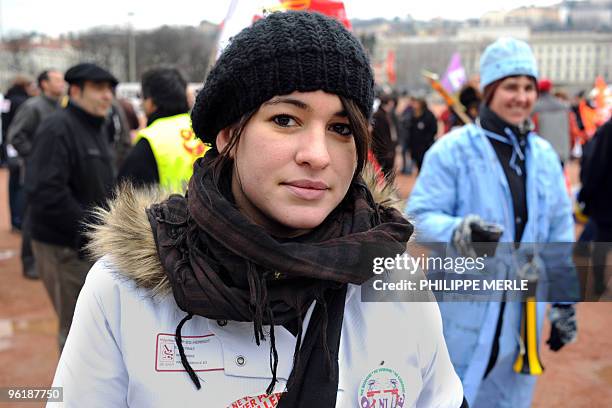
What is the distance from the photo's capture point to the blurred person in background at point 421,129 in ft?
38.2

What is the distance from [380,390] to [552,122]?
659 cm

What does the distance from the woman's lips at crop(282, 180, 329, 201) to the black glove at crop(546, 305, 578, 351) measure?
1858 millimetres

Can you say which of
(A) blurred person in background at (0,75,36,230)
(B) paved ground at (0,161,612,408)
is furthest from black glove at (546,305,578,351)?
(A) blurred person in background at (0,75,36,230)

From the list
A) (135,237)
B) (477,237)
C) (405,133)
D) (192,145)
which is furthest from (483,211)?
(405,133)

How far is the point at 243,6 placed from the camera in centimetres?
284

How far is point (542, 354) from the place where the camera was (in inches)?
179

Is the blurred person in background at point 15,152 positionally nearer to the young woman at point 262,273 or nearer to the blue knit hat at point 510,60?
the blue knit hat at point 510,60

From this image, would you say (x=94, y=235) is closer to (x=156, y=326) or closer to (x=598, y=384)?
(x=156, y=326)

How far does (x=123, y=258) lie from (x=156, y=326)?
163 millimetres

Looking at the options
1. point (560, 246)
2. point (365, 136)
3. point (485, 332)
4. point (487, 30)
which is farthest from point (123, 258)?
point (487, 30)

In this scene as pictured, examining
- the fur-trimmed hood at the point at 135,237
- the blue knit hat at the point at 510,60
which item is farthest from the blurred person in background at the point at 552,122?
the fur-trimmed hood at the point at 135,237

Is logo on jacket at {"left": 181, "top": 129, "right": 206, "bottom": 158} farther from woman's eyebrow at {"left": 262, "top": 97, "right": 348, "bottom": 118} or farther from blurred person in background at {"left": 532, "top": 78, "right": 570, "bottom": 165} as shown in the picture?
blurred person in background at {"left": 532, "top": 78, "right": 570, "bottom": 165}

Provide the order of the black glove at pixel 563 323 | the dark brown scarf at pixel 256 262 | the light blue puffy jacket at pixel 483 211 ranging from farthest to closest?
1. the black glove at pixel 563 323
2. the light blue puffy jacket at pixel 483 211
3. the dark brown scarf at pixel 256 262

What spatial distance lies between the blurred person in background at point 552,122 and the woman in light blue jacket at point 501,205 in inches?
177
